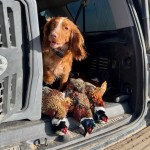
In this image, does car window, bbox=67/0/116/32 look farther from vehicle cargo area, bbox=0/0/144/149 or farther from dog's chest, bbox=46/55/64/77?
dog's chest, bbox=46/55/64/77

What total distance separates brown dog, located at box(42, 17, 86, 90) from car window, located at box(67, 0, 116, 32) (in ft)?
2.40

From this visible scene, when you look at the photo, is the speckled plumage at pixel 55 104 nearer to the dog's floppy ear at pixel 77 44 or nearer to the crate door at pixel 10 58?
the crate door at pixel 10 58

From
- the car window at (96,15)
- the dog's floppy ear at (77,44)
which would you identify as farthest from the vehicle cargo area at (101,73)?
the dog's floppy ear at (77,44)

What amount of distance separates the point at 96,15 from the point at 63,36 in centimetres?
115

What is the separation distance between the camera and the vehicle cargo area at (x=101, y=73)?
2275mm

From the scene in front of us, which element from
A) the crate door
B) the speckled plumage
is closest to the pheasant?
the speckled plumage

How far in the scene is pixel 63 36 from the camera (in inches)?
105

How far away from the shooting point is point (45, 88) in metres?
2.67

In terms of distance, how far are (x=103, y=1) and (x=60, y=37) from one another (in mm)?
953

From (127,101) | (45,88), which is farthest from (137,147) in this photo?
(45,88)

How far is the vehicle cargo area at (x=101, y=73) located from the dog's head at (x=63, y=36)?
0.15 m

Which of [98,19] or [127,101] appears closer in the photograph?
[127,101]

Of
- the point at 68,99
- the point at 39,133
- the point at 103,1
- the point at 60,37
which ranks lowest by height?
the point at 39,133

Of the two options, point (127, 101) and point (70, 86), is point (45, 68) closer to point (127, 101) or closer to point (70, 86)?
point (70, 86)
